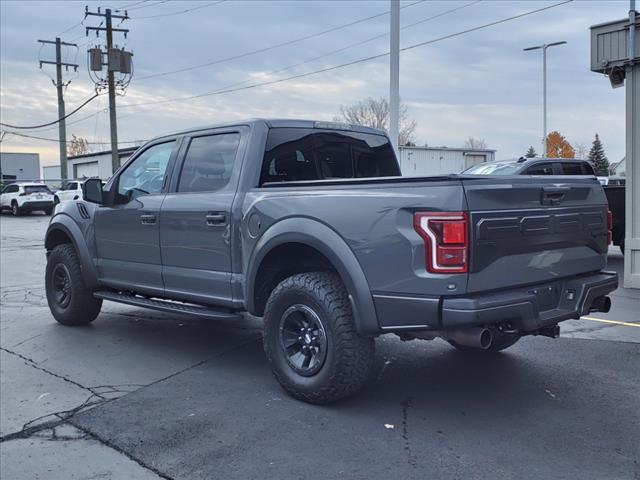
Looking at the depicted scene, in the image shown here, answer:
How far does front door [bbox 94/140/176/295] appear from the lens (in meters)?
5.88

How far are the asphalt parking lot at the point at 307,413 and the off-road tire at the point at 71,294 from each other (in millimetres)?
381

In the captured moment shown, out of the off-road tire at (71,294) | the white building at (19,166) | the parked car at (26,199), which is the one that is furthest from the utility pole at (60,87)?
the off-road tire at (71,294)

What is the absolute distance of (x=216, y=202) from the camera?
5172 mm

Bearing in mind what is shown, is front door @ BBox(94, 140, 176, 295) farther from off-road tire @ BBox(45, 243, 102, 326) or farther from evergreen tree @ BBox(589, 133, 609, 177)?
evergreen tree @ BBox(589, 133, 609, 177)

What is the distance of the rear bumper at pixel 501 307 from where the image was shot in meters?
3.66

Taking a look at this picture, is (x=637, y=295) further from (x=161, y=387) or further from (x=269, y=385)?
(x=161, y=387)

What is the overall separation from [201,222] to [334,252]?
1.57m

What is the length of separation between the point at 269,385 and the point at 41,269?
9145 mm

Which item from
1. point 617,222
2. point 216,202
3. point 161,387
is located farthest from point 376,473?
point 617,222

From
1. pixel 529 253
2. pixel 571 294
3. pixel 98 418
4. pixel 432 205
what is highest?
pixel 432 205

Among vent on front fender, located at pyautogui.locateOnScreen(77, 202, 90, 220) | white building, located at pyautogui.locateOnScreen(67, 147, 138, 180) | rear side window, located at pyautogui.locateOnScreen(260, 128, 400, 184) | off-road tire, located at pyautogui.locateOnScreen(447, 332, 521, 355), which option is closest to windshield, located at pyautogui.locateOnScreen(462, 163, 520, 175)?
rear side window, located at pyautogui.locateOnScreen(260, 128, 400, 184)

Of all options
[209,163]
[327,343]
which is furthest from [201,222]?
[327,343]

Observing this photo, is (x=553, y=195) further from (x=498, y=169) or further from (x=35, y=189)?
(x=35, y=189)

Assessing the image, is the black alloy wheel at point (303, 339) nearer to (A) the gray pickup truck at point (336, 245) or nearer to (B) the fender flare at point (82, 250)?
(A) the gray pickup truck at point (336, 245)
